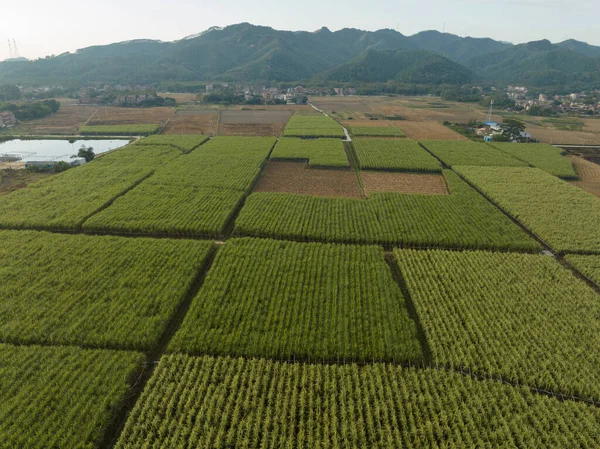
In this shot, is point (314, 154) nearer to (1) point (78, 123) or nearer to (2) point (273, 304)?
(2) point (273, 304)

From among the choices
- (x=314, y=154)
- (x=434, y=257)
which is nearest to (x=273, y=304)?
(x=434, y=257)

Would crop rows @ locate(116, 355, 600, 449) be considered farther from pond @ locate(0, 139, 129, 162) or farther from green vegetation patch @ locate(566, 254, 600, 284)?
pond @ locate(0, 139, 129, 162)

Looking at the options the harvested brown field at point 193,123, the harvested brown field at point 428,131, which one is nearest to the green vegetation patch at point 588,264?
the harvested brown field at point 428,131

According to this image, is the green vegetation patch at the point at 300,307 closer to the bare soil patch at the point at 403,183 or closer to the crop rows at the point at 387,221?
the crop rows at the point at 387,221

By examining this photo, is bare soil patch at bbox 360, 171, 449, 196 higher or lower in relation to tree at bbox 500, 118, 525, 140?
lower

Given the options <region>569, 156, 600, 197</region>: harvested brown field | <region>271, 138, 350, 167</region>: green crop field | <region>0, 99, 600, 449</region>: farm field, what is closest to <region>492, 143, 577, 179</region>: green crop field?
<region>569, 156, 600, 197</region>: harvested brown field

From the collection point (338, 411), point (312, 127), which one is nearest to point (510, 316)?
point (338, 411)
